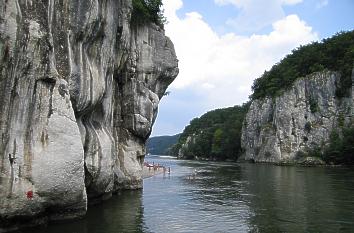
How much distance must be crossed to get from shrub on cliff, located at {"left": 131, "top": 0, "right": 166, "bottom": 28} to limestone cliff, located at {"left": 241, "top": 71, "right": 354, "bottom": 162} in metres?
63.4

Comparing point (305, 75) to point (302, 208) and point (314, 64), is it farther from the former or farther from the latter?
point (302, 208)

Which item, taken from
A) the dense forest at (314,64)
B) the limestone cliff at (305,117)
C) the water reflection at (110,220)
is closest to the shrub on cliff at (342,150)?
the limestone cliff at (305,117)

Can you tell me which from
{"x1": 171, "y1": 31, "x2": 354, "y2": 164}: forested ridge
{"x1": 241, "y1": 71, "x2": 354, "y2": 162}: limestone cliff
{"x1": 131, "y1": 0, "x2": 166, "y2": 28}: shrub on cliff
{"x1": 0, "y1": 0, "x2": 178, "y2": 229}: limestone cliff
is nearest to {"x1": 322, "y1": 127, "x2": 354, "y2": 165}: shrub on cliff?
{"x1": 171, "y1": 31, "x2": 354, "y2": 164}: forested ridge

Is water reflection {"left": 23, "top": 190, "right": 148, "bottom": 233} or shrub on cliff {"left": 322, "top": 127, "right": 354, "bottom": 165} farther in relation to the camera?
shrub on cliff {"left": 322, "top": 127, "right": 354, "bottom": 165}

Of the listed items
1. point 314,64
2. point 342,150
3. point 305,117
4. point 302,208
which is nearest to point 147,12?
point 302,208

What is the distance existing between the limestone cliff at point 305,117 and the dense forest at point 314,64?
2.41 m

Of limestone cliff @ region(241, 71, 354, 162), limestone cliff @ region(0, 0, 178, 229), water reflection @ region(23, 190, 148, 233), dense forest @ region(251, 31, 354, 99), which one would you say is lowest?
water reflection @ region(23, 190, 148, 233)

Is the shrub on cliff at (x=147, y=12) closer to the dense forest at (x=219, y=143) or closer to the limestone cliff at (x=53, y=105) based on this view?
the limestone cliff at (x=53, y=105)

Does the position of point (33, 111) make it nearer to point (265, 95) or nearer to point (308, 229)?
point (308, 229)

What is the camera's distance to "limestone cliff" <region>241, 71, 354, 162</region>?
317ft

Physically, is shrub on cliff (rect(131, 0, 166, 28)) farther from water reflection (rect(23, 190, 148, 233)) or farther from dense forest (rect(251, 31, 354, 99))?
dense forest (rect(251, 31, 354, 99))

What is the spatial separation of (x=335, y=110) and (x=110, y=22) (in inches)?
3223

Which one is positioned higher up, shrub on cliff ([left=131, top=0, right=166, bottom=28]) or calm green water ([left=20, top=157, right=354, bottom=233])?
shrub on cliff ([left=131, top=0, right=166, bottom=28])

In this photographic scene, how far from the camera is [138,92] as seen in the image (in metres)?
37.3
